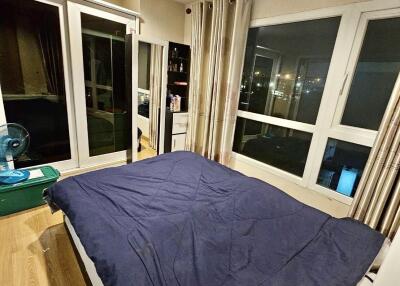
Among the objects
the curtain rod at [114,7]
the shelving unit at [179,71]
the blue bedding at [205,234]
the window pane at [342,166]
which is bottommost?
the blue bedding at [205,234]

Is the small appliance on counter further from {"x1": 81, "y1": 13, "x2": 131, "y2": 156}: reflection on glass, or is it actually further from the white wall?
the white wall

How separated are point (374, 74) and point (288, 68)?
0.81m

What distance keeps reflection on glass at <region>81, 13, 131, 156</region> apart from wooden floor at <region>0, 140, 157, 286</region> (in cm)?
121

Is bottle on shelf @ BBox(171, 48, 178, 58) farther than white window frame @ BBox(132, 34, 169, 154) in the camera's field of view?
Yes

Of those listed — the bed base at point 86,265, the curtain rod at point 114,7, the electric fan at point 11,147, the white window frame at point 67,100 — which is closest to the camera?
the bed base at point 86,265

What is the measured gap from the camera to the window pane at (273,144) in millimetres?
2434

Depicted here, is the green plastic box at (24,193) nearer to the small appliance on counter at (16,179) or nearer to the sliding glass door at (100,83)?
the small appliance on counter at (16,179)

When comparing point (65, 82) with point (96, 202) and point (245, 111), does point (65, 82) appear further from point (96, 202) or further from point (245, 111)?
point (245, 111)

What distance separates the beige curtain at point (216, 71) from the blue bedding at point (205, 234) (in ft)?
4.11

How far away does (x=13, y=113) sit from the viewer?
2373 millimetres

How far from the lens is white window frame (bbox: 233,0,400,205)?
1.80 meters

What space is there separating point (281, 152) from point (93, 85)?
2.61 metres

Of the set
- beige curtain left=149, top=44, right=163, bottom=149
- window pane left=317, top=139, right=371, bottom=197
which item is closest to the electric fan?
beige curtain left=149, top=44, right=163, bottom=149

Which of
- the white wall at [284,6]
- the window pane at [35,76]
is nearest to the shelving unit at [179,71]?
the white wall at [284,6]
